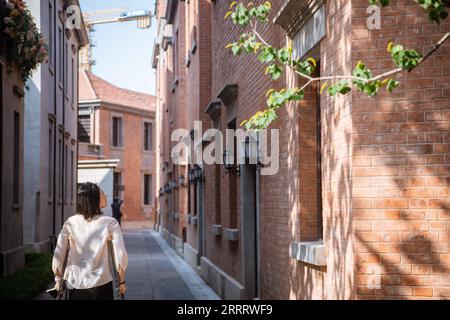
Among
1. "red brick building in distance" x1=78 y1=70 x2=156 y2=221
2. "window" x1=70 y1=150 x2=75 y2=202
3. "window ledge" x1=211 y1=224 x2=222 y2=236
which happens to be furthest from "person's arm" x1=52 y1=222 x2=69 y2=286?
"red brick building in distance" x1=78 y1=70 x2=156 y2=221

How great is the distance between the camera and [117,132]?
179 ft

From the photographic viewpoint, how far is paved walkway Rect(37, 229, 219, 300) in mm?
14594

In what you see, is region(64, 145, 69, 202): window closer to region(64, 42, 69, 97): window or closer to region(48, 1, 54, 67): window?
region(64, 42, 69, 97): window

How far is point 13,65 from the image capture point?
47.5 feet

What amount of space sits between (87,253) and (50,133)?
1616cm

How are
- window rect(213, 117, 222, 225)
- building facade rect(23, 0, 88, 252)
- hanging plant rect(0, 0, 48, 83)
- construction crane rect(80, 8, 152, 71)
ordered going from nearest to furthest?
1. hanging plant rect(0, 0, 48, 83)
2. window rect(213, 117, 222, 225)
3. building facade rect(23, 0, 88, 252)
4. construction crane rect(80, 8, 152, 71)

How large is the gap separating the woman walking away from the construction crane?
51718mm

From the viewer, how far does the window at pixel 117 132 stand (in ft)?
178

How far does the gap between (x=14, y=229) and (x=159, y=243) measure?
1857 centimetres

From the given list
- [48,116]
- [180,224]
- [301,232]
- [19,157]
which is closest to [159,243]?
[180,224]

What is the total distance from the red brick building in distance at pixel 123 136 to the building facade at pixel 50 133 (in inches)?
819

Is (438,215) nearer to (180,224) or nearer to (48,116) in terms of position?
(48,116)

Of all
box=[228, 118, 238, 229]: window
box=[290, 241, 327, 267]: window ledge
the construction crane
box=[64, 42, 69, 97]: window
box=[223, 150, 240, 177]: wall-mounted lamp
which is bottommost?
box=[290, 241, 327, 267]: window ledge

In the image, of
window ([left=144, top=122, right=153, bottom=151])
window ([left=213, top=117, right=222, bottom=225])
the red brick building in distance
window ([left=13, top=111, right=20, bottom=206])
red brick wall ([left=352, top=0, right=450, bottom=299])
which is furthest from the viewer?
window ([left=144, top=122, right=153, bottom=151])
